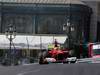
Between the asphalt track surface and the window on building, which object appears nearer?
the asphalt track surface

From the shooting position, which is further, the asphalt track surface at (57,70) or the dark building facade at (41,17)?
the dark building facade at (41,17)

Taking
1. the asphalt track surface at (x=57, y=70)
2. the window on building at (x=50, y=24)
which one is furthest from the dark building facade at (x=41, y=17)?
the asphalt track surface at (x=57, y=70)

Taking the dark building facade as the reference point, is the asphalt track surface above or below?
below

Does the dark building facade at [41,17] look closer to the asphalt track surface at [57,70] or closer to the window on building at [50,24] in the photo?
the window on building at [50,24]

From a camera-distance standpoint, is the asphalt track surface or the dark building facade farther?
the dark building facade

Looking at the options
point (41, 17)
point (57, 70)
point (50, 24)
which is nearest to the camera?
point (57, 70)

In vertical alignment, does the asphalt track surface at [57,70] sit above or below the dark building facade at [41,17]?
below

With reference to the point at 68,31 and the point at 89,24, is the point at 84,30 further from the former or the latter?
the point at 68,31

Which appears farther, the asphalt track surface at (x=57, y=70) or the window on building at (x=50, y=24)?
the window on building at (x=50, y=24)

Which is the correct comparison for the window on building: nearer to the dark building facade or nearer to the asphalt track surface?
the dark building facade

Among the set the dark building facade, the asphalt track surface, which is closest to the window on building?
the dark building facade

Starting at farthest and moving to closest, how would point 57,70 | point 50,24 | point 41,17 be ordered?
point 41,17 → point 50,24 → point 57,70

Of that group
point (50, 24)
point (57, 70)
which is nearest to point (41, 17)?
point (50, 24)

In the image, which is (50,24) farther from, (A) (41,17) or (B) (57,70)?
(B) (57,70)
